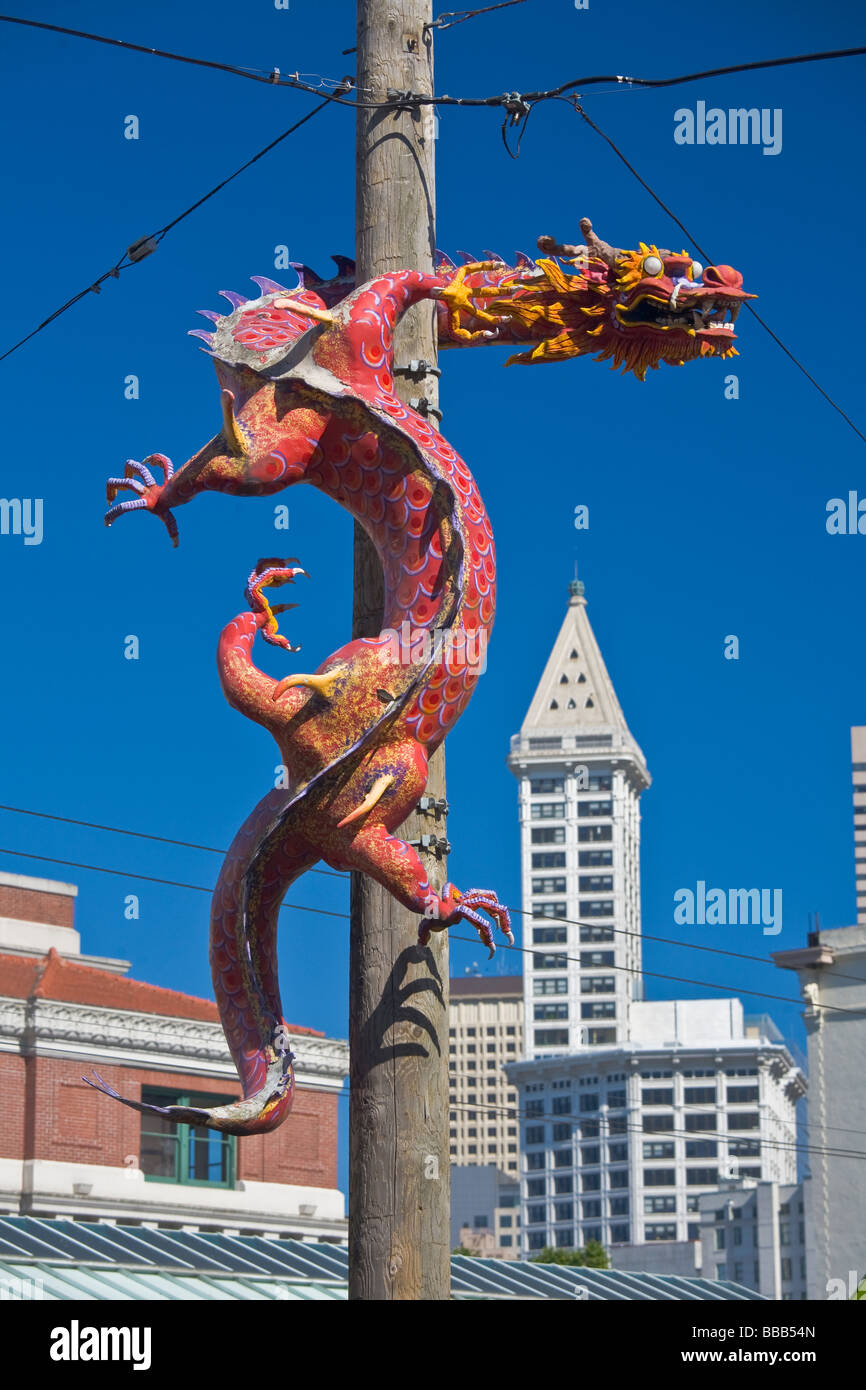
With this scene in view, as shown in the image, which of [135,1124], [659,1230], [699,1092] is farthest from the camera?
[699,1092]

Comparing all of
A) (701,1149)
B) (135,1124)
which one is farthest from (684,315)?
(701,1149)

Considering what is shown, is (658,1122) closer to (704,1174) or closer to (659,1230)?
(704,1174)

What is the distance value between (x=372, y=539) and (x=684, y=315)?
1.83m

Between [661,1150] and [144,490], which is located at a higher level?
[661,1150]

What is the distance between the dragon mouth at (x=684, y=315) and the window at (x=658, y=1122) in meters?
184

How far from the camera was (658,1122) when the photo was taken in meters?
190

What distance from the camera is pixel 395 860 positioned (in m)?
8.35

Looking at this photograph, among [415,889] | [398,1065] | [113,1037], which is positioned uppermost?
[113,1037]

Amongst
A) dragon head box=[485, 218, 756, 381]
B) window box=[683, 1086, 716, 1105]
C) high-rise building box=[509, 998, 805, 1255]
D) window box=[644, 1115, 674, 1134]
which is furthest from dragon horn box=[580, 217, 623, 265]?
window box=[683, 1086, 716, 1105]

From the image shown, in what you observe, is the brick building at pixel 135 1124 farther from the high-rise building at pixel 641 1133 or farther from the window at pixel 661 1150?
the window at pixel 661 1150

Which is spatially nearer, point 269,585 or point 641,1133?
point 269,585

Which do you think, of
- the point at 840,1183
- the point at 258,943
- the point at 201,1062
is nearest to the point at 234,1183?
the point at 201,1062
